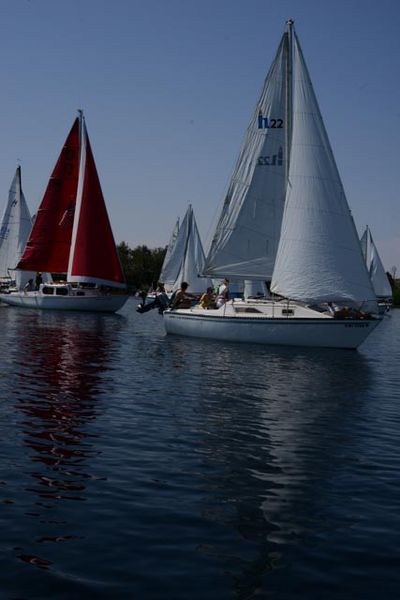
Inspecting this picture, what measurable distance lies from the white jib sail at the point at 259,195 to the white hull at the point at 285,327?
2.18 metres

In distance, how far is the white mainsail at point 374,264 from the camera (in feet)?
274

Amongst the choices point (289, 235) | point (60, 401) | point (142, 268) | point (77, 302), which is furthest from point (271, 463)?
point (142, 268)

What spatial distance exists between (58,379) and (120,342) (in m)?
12.1

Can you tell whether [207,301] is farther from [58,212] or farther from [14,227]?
[14,227]

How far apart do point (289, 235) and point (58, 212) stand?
28086mm

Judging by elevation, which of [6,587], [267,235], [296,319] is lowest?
[6,587]

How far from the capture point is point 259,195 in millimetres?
31062

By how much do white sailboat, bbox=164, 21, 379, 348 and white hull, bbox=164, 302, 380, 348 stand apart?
1.6 inches

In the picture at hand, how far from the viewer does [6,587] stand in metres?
6.05

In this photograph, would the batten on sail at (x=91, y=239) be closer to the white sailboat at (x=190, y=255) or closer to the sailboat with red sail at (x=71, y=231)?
the sailboat with red sail at (x=71, y=231)

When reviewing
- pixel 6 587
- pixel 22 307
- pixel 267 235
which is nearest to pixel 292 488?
pixel 6 587

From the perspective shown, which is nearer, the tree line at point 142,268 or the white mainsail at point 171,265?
the white mainsail at point 171,265

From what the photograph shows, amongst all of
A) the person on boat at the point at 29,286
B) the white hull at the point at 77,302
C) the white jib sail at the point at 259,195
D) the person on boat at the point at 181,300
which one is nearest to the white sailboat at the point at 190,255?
the person on boat at the point at 29,286

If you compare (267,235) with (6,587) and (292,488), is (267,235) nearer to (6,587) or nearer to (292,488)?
(292,488)
